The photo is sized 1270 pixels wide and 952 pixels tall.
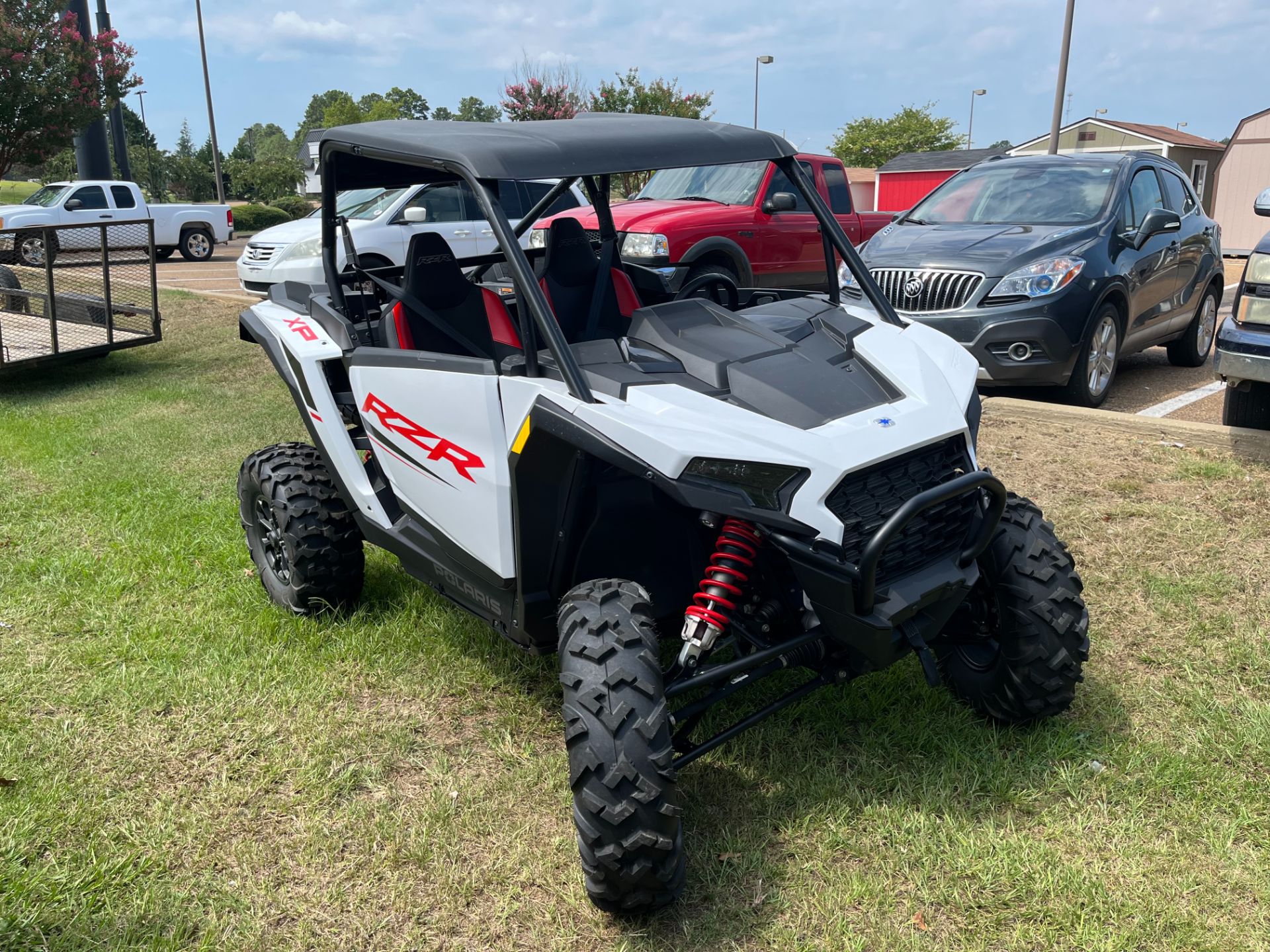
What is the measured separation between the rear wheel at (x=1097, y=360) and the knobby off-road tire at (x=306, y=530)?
484cm

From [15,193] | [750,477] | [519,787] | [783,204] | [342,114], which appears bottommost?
[519,787]

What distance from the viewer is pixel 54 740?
129 inches

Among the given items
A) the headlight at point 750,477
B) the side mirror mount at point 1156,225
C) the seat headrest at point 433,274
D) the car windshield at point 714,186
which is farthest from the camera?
the car windshield at point 714,186

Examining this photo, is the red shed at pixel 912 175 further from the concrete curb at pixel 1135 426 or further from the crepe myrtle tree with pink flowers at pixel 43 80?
the concrete curb at pixel 1135 426

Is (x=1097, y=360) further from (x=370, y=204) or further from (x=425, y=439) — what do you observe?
(x=370, y=204)

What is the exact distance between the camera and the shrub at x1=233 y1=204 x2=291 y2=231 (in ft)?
114

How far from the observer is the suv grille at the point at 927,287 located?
6.65m

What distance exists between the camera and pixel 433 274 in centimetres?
348

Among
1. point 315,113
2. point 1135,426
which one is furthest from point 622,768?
point 315,113

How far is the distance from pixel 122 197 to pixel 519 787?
65.1 feet

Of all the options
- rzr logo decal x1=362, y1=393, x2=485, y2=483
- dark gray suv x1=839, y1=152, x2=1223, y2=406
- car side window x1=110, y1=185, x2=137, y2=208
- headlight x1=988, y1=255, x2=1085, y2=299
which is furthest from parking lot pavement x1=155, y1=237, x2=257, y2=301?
rzr logo decal x1=362, y1=393, x2=485, y2=483

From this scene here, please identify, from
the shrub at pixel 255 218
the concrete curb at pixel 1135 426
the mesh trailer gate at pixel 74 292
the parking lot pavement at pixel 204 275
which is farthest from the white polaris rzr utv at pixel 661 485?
the shrub at pixel 255 218

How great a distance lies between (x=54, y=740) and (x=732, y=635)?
223 centimetres

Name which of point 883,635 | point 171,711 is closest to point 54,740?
point 171,711
